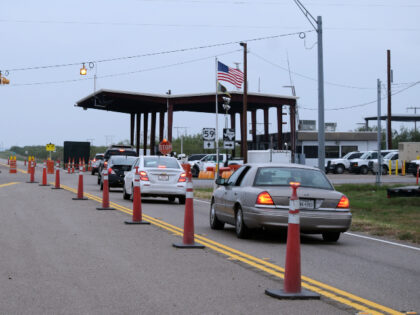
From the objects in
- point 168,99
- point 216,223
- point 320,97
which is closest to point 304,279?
point 216,223

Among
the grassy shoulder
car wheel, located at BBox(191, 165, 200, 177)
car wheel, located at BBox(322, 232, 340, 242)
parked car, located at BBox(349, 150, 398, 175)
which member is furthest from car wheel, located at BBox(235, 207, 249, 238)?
parked car, located at BBox(349, 150, 398, 175)

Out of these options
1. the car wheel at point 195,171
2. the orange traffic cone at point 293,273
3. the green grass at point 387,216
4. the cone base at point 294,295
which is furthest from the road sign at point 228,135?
the cone base at point 294,295

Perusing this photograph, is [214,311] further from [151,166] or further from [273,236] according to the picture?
[151,166]

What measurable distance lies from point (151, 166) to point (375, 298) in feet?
52.2

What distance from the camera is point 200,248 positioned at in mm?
11641

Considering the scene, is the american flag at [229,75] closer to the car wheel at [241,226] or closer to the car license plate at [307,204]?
the car wheel at [241,226]

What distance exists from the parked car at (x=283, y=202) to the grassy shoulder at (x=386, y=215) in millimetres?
2188

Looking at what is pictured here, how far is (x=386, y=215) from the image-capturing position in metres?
19.9

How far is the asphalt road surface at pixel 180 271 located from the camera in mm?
7180

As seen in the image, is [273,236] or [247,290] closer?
[247,290]

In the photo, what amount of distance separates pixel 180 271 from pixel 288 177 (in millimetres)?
4547

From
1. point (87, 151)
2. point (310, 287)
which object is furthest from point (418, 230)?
point (87, 151)

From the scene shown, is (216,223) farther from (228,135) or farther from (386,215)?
(228,135)

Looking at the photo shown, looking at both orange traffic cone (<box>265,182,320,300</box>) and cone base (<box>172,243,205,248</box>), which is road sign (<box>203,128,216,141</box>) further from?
orange traffic cone (<box>265,182,320,300</box>)
